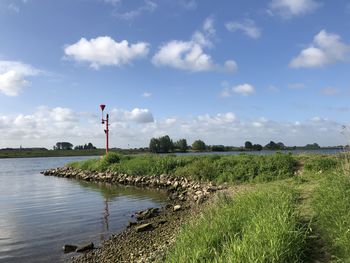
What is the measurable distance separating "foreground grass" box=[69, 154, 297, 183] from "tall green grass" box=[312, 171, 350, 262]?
11101 mm

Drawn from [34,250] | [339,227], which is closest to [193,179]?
[34,250]

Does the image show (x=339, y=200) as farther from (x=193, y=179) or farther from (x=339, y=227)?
(x=193, y=179)

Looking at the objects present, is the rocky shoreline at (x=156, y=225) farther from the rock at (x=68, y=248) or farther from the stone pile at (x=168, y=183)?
the rock at (x=68, y=248)

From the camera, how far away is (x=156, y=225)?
48.5 ft

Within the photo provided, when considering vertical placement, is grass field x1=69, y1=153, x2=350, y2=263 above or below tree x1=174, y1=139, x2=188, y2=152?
below

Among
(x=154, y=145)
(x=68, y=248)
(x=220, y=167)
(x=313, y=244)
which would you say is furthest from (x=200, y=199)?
(x=154, y=145)

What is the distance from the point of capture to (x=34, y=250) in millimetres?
12398

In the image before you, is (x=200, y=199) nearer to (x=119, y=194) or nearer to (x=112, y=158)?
(x=119, y=194)

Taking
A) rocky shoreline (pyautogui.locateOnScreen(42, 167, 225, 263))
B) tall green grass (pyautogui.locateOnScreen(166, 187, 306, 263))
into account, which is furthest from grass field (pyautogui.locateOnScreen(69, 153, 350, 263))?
rocky shoreline (pyautogui.locateOnScreen(42, 167, 225, 263))

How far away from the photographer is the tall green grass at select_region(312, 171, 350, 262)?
677 cm

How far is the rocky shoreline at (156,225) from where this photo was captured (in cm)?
1096

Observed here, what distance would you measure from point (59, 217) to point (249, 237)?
13.1m

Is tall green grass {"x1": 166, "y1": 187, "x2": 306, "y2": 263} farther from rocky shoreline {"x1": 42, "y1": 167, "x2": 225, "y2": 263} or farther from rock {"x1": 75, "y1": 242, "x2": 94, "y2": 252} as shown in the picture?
rock {"x1": 75, "y1": 242, "x2": 94, "y2": 252}

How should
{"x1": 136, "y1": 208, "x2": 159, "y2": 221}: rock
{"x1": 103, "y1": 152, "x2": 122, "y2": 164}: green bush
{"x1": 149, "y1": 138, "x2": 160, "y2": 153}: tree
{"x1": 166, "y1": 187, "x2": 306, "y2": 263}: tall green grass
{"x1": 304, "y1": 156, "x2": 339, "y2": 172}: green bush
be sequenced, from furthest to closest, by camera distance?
{"x1": 149, "y1": 138, "x2": 160, "y2": 153}: tree < {"x1": 103, "y1": 152, "x2": 122, "y2": 164}: green bush < {"x1": 304, "y1": 156, "x2": 339, "y2": 172}: green bush < {"x1": 136, "y1": 208, "x2": 159, "y2": 221}: rock < {"x1": 166, "y1": 187, "x2": 306, "y2": 263}: tall green grass
